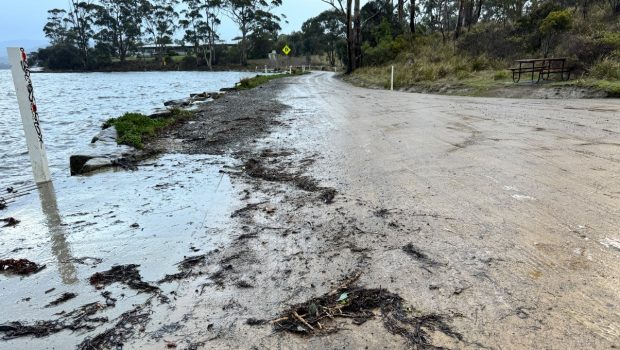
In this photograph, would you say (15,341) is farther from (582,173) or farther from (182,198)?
(582,173)

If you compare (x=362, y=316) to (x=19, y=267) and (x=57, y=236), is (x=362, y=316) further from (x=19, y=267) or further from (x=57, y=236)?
(x=57, y=236)

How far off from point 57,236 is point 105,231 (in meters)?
0.40

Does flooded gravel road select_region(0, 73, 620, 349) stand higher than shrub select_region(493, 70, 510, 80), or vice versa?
shrub select_region(493, 70, 510, 80)

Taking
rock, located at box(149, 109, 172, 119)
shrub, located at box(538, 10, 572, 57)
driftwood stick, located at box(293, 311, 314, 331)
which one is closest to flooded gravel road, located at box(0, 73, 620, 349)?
driftwood stick, located at box(293, 311, 314, 331)

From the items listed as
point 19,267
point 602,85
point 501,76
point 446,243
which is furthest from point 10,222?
point 501,76

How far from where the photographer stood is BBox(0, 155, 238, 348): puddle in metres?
2.70

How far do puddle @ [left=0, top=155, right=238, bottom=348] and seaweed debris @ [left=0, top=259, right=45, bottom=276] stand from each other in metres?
0.07

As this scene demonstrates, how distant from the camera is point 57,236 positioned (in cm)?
371

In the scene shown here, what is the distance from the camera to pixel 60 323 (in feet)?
7.92

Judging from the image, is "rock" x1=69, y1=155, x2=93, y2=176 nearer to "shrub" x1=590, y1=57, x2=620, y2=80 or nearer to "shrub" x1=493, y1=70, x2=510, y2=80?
"shrub" x1=590, y1=57, x2=620, y2=80

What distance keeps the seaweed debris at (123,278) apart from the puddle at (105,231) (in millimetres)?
49

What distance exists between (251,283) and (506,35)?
26.2 meters

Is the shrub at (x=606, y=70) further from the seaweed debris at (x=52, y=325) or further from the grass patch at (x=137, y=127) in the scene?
the seaweed debris at (x=52, y=325)

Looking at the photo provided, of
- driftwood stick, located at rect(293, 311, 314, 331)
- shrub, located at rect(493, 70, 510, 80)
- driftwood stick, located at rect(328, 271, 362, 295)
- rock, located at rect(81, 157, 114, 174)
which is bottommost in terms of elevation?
driftwood stick, located at rect(293, 311, 314, 331)
